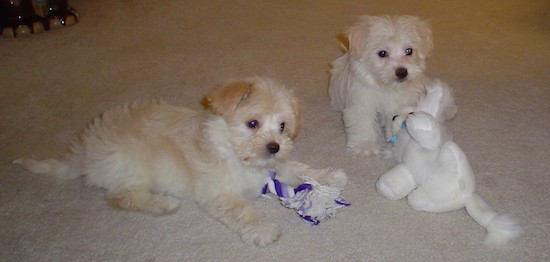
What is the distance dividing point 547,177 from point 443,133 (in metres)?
0.70

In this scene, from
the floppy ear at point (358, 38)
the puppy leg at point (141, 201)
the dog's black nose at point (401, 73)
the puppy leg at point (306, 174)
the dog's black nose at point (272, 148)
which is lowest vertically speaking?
the puppy leg at point (141, 201)

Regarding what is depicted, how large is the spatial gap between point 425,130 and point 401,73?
1.91 ft

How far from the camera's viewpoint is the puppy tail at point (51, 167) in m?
2.56

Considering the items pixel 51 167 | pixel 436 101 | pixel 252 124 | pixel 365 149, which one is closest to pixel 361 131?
pixel 365 149

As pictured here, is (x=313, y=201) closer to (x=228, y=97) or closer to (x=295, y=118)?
(x=295, y=118)

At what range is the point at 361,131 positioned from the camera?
2834mm

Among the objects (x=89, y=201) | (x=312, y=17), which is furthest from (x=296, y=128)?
(x=312, y=17)

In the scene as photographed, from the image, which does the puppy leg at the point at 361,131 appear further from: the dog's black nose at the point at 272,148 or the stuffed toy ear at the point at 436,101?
the dog's black nose at the point at 272,148

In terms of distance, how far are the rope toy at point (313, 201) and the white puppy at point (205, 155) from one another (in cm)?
15

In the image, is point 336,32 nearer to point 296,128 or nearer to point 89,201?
point 296,128

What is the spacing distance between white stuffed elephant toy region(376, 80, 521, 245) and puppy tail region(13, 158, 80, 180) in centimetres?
171

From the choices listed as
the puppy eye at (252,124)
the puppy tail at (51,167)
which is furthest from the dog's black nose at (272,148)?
the puppy tail at (51,167)

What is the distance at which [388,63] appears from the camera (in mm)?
2762

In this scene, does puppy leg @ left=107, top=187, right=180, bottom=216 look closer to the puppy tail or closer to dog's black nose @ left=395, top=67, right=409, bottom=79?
the puppy tail
